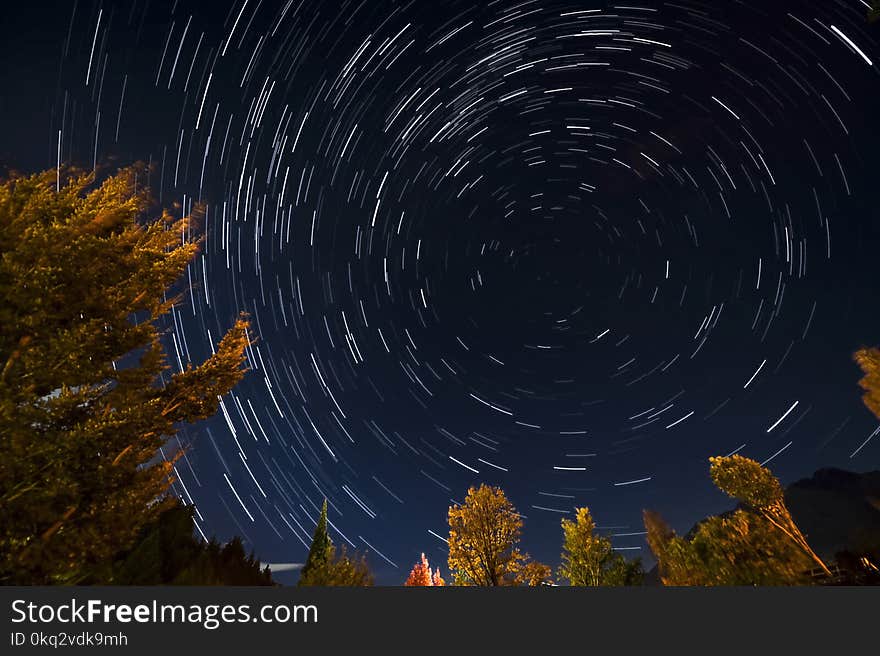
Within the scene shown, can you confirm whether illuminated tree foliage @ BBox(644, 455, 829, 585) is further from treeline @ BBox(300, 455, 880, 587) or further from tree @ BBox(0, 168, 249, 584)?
tree @ BBox(0, 168, 249, 584)

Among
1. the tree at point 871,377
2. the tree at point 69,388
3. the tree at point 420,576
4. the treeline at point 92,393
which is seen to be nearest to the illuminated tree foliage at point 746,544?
the tree at point 871,377

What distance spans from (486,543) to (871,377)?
71.8ft

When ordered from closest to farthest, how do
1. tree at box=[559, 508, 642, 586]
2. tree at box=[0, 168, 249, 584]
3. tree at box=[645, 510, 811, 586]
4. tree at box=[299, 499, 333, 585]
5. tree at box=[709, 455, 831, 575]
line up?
tree at box=[0, 168, 249, 584] < tree at box=[645, 510, 811, 586] < tree at box=[709, 455, 831, 575] < tree at box=[559, 508, 642, 586] < tree at box=[299, 499, 333, 585]

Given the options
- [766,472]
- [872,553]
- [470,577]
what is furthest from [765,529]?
[470,577]

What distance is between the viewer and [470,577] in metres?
24.4

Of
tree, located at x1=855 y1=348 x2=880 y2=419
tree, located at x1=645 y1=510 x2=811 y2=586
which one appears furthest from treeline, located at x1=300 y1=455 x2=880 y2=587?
tree, located at x1=855 y1=348 x2=880 y2=419

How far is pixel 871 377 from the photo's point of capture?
1705 cm

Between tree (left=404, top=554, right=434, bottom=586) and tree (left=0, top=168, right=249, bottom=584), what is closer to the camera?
tree (left=0, top=168, right=249, bottom=584)

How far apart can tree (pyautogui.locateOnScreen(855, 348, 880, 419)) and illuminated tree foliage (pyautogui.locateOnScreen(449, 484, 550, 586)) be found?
19.0 meters

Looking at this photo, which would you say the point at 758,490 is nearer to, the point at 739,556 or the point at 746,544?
the point at 746,544

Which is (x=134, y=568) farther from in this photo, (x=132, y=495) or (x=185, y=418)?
(x=185, y=418)

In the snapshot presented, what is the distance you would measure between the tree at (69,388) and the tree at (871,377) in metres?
27.5

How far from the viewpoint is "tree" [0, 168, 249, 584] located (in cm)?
586

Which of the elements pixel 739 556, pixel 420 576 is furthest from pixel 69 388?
pixel 420 576
